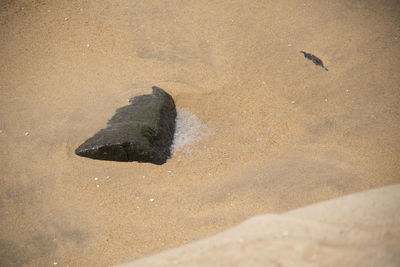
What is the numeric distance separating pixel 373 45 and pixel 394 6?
2.90ft

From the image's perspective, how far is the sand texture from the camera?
8.01 ft

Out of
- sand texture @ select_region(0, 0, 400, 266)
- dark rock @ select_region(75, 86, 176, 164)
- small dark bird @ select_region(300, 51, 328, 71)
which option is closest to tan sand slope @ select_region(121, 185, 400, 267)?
sand texture @ select_region(0, 0, 400, 266)

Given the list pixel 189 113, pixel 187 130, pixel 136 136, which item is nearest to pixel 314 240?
pixel 136 136

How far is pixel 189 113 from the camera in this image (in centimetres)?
358

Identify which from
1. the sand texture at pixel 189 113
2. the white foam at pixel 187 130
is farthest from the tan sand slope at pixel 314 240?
the white foam at pixel 187 130

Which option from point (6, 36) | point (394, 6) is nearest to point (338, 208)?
point (394, 6)

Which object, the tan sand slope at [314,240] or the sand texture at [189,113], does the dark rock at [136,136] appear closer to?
the sand texture at [189,113]

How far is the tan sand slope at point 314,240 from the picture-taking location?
1405 mm

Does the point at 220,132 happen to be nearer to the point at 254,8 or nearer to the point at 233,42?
the point at 233,42

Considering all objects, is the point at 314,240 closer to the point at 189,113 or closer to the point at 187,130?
the point at 187,130

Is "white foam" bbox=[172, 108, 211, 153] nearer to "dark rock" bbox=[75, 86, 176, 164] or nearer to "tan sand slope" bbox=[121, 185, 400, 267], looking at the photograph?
"dark rock" bbox=[75, 86, 176, 164]

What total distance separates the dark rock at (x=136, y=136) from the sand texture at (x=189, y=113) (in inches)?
3.5

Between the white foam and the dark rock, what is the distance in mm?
61

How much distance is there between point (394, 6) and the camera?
451cm
